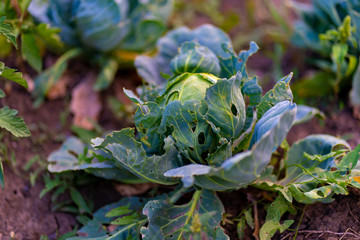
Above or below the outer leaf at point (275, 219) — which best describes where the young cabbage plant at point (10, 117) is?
above

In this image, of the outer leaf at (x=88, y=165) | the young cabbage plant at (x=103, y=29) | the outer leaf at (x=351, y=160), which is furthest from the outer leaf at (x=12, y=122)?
the outer leaf at (x=351, y=160)

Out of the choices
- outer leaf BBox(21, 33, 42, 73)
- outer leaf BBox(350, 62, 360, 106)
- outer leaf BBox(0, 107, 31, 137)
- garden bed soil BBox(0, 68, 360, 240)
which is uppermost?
outer leaf BBox(21, 33, 42, 73)

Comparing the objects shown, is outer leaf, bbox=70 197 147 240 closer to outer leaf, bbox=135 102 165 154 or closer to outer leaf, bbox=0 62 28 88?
outer leaf, bbox=135 102 165 154

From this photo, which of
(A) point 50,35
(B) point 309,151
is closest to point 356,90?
(B) point 309,151

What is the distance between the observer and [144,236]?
1758 millimetres

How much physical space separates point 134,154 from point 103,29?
137cm

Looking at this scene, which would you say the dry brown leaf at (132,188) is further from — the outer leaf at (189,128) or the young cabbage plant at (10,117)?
the young cabbage plant at (10,117)

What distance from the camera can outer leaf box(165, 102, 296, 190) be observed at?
145 centimetres

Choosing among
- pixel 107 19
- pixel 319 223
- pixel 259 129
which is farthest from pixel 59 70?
pixel 319 223

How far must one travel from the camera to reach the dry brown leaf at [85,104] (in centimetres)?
284

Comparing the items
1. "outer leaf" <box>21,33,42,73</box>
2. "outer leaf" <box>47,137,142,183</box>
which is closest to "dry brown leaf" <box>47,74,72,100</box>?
"outer leaf" <box>21,33,42,73</box>

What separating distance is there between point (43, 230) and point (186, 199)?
2.96ft

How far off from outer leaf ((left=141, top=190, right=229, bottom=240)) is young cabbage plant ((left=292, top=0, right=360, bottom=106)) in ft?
4.67

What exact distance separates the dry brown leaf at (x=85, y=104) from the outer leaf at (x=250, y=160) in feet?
4.84
